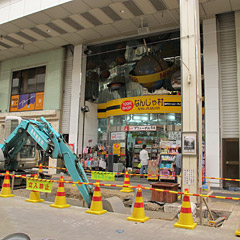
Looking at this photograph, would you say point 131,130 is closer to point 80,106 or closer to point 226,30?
point 80,106

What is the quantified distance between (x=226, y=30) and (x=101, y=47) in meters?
8.34

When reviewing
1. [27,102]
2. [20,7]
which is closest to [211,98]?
[20,7]

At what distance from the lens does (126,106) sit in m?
15.9

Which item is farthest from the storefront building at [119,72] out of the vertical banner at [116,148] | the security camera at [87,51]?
the security camera at [87,51]

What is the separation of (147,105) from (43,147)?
8.12 metres

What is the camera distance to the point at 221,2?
12.7 meters

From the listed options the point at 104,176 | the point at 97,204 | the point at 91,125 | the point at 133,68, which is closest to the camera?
the point at 97,204

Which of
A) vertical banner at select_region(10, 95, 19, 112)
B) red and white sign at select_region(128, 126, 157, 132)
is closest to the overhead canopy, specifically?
vertical banner at select_region(10, 95, 19, 112)

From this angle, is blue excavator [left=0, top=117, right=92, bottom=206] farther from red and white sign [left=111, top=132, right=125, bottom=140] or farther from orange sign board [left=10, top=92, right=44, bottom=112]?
orange sign board [left=10, top=92, right=44, bottom=112]

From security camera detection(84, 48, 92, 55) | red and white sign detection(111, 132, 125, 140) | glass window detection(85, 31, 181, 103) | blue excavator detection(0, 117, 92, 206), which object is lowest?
blue excavator detection(0, 117, 92, 206)

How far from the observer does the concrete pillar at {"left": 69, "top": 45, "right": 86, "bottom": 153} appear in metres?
17.5

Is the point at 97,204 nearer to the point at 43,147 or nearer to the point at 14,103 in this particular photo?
the point at 43,147

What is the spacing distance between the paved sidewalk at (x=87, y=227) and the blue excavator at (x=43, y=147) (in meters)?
1.18

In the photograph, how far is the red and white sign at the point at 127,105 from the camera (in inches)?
618
